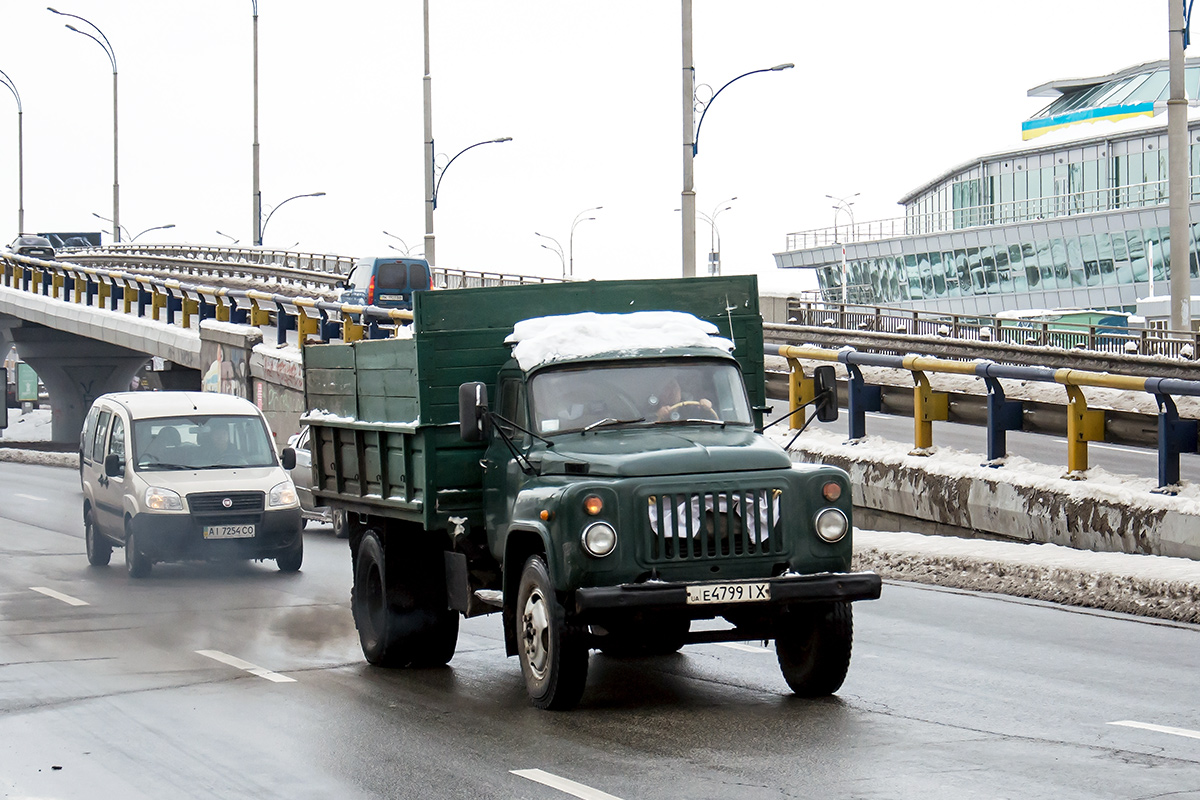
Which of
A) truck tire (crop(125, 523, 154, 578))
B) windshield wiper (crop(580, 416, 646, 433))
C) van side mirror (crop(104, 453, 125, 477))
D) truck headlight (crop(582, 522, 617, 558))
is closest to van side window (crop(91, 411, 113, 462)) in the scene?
van side mirror (crop(104, 453, 125, 477))

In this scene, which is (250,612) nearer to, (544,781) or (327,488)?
(327,488)

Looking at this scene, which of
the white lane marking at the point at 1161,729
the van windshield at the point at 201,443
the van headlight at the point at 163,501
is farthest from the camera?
the van windshield at the point at 201,443

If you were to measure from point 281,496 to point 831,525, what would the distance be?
10208 millimetres

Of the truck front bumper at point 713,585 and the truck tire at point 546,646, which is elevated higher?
the truck front bumper at point 713,585

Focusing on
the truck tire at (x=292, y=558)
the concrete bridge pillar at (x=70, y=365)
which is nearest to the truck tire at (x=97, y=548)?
the truck tire at (x=292, y=558)

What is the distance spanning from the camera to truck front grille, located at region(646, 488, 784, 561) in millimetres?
8352

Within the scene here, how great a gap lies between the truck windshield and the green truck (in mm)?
11

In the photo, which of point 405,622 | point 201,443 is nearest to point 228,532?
point 201,443

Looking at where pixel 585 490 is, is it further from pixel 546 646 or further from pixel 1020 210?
pixel 1020 210

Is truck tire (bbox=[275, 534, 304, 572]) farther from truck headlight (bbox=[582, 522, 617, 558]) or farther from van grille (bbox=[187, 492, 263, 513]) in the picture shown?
truck headlight (bbox=[582, 522, 617, 558])

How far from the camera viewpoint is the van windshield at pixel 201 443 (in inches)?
720

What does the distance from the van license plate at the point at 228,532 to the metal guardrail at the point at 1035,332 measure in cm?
1805

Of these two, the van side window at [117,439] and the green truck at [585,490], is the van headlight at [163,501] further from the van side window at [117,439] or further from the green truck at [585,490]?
the green truck at [585,490]

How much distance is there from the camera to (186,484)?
17.7 metres
